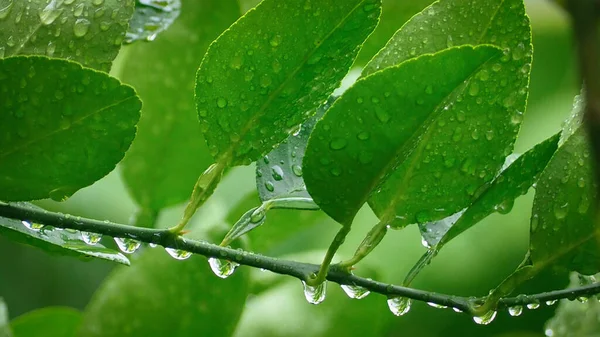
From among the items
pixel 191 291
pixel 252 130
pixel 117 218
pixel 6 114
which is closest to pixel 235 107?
pixel 252 130

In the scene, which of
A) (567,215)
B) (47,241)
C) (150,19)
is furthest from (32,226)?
(567,215)

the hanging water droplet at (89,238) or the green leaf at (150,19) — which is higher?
the green leaf at (150,19)

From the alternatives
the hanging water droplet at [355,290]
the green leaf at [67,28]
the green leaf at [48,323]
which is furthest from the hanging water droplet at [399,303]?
the green leaf at [48,323]

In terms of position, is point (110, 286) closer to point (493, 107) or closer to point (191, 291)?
point (191, 291)

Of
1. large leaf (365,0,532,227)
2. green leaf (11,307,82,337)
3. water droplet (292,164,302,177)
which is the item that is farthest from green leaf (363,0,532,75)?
green leaf (11,307,82,337)

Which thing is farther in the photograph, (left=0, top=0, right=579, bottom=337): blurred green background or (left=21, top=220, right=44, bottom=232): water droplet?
(left=0, top=0, right=579, bottom=337): blurred green background

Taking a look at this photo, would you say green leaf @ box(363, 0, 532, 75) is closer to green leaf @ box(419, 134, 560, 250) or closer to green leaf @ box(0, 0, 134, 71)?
green leaf @ box(419, 134, 560, 250)

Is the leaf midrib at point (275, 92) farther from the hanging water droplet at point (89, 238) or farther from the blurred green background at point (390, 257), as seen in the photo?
the blurred green background at point (390, 257)
